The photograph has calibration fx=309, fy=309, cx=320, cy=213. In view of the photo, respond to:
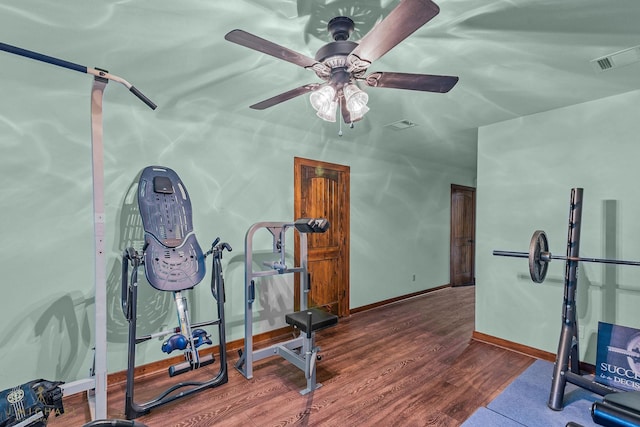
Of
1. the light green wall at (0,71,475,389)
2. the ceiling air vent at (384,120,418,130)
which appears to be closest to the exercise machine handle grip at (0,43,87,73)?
the light green wall at (0,71,475,389)

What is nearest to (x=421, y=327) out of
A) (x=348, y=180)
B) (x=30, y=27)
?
(x=348, y=180)

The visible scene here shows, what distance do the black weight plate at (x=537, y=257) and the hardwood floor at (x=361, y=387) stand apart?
3.24ft

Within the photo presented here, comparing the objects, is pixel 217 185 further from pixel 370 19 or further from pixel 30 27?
pixel 370 19

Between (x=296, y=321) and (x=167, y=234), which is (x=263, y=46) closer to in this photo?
(x=167, y=234)

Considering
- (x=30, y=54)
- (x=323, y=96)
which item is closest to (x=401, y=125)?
(x=323, y=96)

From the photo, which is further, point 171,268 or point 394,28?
point 171,268

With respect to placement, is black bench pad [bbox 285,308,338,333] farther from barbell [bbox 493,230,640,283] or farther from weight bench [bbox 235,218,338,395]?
barbell [bbox 493,230,640,283]

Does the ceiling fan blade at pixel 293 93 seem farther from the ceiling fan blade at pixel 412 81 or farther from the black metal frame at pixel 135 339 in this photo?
the black metal frame at pixel 135 339

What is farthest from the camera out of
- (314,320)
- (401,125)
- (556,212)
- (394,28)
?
(401,125)

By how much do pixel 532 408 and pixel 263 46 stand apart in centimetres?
289

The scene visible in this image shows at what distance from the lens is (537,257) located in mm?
2258

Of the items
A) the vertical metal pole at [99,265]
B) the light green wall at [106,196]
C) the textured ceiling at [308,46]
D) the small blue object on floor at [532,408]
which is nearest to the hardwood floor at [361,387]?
the small blue object on floor at [532,408]

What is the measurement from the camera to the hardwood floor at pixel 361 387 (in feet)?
6.90

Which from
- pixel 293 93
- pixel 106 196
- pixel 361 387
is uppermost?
pixel 293 93
